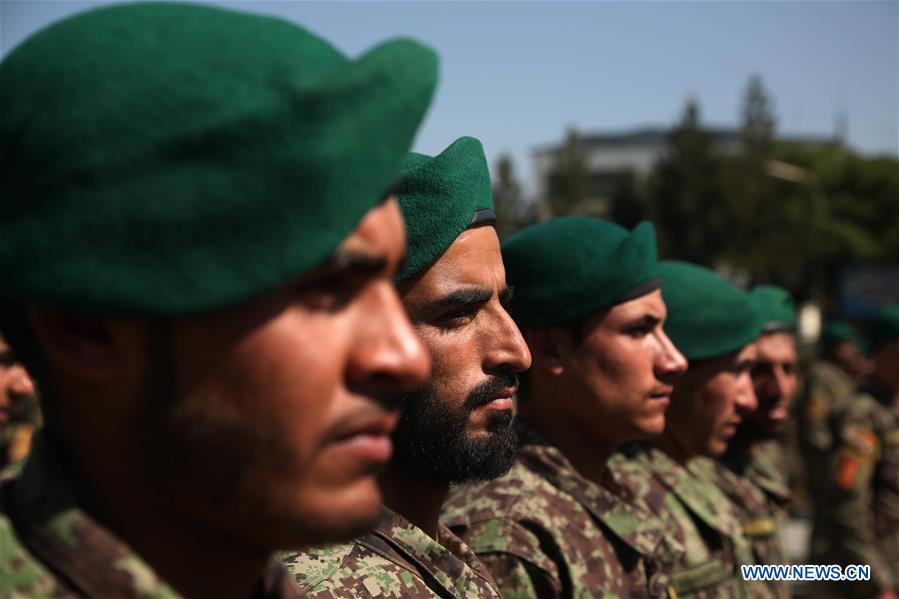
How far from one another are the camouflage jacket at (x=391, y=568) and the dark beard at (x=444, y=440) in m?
0.22

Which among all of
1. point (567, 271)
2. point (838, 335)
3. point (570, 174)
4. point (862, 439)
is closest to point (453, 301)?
point (567, 271)

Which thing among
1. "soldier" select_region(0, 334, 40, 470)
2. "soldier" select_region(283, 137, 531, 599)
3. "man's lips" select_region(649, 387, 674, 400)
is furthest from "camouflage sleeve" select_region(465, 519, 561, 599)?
"soldier" select_region(0, 334, 40, 470)

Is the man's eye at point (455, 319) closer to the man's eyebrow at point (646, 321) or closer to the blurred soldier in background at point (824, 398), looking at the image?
the man's eyebrow at point (646, 321)

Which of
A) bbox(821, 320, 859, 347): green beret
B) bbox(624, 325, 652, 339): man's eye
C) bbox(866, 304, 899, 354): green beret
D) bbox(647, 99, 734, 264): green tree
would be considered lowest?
bbox(647, 99, 734, 264): green tree

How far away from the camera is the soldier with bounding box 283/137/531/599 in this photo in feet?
9.48

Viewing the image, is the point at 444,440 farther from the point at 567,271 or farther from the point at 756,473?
the point at 756,473

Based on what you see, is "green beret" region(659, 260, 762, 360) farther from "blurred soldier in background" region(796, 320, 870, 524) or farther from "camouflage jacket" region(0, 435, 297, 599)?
Answer: "camouflage jacket" region(0, 435, 297, 599)

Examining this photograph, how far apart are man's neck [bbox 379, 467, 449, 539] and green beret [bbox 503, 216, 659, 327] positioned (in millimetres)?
1289

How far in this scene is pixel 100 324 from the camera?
1.34m

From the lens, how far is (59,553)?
1312 mm

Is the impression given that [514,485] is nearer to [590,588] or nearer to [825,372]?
[590,588]

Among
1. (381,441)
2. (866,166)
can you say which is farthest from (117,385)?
(866,166)

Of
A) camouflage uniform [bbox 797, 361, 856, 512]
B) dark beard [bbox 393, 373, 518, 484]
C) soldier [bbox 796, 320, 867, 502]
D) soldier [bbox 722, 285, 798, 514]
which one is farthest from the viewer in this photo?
camouflage uniform [bbox 797, 361, 856, 512]

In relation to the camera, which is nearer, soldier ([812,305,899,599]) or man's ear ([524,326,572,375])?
man's ear ([524,326,572,375])
